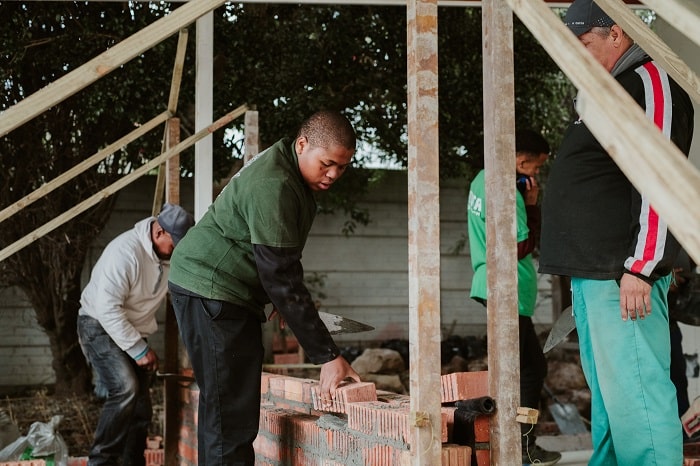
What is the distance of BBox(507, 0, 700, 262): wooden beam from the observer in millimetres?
1044

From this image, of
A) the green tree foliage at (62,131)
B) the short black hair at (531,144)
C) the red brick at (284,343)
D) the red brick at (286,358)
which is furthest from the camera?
the red brick at (284,343)

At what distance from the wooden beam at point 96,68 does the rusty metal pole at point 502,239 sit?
2.98ft

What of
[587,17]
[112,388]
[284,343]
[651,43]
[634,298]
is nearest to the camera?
[651,43]

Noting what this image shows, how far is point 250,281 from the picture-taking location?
3.26 meters

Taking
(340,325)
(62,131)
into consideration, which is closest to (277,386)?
(340,325)

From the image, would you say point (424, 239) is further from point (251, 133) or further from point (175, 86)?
point (175, 86)

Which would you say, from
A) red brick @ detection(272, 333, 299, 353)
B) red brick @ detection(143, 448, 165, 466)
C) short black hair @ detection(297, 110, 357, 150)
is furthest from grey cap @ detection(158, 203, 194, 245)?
red brick @ detection(272, 333, 299, 353)

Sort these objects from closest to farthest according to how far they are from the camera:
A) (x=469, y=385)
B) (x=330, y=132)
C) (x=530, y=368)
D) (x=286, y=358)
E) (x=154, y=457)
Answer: (x=469, y=385) < (x=330, y=132) < (x=530, y=368) < (x=154, y=457) < (x=286, y=358)

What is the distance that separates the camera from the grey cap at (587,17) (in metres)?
2.70

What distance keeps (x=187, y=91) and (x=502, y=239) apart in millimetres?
6618

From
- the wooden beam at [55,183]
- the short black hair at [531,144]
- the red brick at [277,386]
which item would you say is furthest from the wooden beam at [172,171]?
the short black hair at [531,144]

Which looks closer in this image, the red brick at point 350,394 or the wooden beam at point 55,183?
the red brick at point 350,394

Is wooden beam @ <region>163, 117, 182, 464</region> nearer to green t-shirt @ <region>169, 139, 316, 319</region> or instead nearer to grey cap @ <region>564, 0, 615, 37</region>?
green t-shirt @ <region>169, 139, 316, 319</region>

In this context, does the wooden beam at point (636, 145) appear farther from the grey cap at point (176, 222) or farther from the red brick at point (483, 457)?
the grey cap at point (176, 222)
